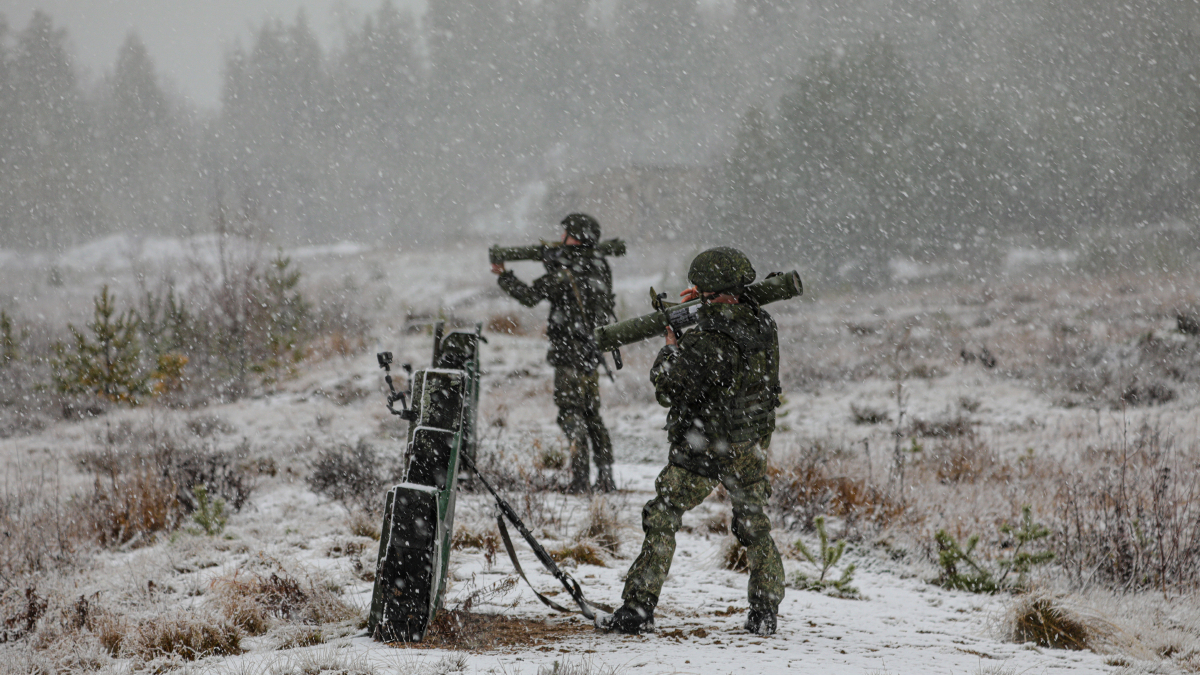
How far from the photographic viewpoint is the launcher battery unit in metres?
2.51

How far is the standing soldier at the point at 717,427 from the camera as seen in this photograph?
289 centimetres

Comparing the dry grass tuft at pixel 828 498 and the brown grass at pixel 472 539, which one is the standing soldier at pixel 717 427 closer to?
the brown grass at pixel 472 539

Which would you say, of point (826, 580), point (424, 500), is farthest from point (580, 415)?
point (424, 500)

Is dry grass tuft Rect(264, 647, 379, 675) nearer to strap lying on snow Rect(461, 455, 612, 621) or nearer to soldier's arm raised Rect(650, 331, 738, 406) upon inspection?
strap lying on snow Rect(461, 455, 612, 621)

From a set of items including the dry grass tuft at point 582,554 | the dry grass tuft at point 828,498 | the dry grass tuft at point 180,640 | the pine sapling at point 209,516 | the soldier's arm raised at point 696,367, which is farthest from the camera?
the dry grass tuft at point 828,498

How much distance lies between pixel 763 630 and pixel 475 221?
4633 centimetres

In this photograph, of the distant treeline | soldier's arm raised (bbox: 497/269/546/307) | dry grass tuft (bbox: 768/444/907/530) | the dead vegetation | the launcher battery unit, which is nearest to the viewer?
the launcher battery unit

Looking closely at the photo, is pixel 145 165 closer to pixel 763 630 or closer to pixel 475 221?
pixel 475 221

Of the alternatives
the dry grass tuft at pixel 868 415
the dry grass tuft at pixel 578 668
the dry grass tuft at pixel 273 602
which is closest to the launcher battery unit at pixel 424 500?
the dry grass tuft at pixel 273 602

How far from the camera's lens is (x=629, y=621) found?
2.88 metres

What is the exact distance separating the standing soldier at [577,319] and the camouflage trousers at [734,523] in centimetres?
242

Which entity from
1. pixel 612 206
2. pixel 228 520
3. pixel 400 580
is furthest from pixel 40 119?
pixel 400 580

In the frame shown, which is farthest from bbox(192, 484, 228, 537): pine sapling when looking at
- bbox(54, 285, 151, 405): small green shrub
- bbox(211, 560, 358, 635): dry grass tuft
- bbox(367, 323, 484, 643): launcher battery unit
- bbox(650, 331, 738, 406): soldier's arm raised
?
bbox(54, 285, 151, 405): small green shrub

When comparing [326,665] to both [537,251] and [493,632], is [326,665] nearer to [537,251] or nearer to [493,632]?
[493,632]
